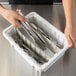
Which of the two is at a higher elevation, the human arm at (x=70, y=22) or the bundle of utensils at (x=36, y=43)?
the human arm at (x=70, y=22)

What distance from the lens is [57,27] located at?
1189mm

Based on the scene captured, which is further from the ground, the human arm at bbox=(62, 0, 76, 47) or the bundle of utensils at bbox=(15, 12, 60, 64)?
the human arm at bbox=(62, 0, 76, 47)

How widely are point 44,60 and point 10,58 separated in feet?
0.44

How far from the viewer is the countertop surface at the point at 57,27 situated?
1009 mm

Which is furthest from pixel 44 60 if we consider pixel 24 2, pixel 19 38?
pixel 24 2

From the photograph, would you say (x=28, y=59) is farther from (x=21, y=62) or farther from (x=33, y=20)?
(x=33, y=20)

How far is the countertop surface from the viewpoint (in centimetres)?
101

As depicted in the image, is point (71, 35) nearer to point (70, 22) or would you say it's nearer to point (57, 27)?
point (70, 22)

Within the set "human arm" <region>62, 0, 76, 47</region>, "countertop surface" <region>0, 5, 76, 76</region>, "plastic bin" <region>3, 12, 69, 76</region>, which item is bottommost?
"countertop surface" <region>0, 5, 76, 76</region>

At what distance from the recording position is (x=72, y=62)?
1.03m

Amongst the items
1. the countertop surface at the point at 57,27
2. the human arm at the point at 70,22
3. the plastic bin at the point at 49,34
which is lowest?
the countertop surface at the point at 57,27

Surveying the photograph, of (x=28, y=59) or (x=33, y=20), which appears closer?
(x=28, y=59)

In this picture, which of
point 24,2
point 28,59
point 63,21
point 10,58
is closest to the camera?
point 28,59

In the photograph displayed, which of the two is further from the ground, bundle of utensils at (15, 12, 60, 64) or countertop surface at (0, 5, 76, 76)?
bundle of utensils at (15, 12, 60, 64)
